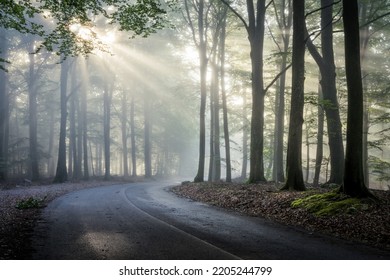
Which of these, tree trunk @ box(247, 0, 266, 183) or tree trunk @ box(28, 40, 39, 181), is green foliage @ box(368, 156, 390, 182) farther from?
tree trunk @ box(28, 40, 39, 181)

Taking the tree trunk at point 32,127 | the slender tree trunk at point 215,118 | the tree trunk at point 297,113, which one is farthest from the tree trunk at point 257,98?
the tree trunk at point 32,127

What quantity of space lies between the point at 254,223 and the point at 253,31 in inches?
502

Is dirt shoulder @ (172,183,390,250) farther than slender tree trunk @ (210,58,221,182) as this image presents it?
No

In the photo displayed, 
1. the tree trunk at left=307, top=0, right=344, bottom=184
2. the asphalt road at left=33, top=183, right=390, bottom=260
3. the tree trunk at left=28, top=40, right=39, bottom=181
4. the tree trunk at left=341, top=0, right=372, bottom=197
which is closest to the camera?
the asphalt road at left=33, top=183, right=390, bottom=260

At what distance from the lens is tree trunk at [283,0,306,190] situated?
1384 centimetres

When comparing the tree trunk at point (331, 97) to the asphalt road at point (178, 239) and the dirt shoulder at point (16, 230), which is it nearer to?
the asphalt road at point (178, 239)

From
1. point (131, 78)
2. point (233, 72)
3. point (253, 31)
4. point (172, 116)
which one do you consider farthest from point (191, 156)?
point (253, 31)

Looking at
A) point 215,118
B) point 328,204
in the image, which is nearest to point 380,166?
point 215,118

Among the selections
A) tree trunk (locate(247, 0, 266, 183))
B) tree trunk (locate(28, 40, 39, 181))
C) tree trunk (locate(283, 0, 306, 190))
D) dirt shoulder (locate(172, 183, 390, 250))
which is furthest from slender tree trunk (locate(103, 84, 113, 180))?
tree trunk (locate(283, 0, 306, 190))

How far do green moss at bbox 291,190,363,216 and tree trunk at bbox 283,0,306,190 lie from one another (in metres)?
2.18

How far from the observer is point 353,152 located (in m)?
10.7

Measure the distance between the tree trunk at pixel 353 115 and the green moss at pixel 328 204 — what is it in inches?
15.6

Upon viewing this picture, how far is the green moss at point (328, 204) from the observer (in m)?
9.88
